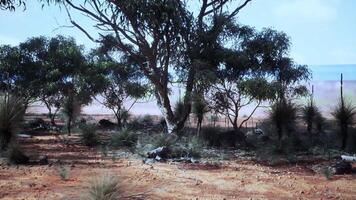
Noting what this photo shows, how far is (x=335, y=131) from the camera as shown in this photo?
62.2ft

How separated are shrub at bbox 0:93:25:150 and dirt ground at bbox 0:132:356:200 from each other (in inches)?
48.1

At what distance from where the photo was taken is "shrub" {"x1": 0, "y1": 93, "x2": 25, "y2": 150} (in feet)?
42.3

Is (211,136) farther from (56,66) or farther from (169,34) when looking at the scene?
(56,66)

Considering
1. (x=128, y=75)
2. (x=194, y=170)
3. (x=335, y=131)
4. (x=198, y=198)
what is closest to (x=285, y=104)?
(x=335, y=131)

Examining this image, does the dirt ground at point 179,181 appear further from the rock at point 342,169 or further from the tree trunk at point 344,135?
the tree trunk at point 344,135

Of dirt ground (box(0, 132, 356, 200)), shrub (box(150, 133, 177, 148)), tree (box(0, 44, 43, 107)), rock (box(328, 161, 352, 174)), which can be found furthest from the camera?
tree (box(0, 44, 43, 107))

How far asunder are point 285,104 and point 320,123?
23.5 ft

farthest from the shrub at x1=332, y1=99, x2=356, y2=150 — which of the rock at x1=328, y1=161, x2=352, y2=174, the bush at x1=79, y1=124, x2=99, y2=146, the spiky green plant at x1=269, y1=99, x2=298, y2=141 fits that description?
the bush at x1=79, y1=124, x2=99, y2=146

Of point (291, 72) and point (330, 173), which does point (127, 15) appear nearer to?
point (291, 72)

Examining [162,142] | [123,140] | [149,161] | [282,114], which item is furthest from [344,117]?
[149,161]

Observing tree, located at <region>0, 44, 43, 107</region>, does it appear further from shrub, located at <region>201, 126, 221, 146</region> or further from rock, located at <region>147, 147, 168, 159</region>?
rock, located at <region>147, 147, 168, 159</region>

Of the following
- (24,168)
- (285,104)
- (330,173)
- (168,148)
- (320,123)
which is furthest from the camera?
(320,123)

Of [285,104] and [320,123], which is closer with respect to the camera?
[285,104]

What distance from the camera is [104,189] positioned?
6.94 meters
